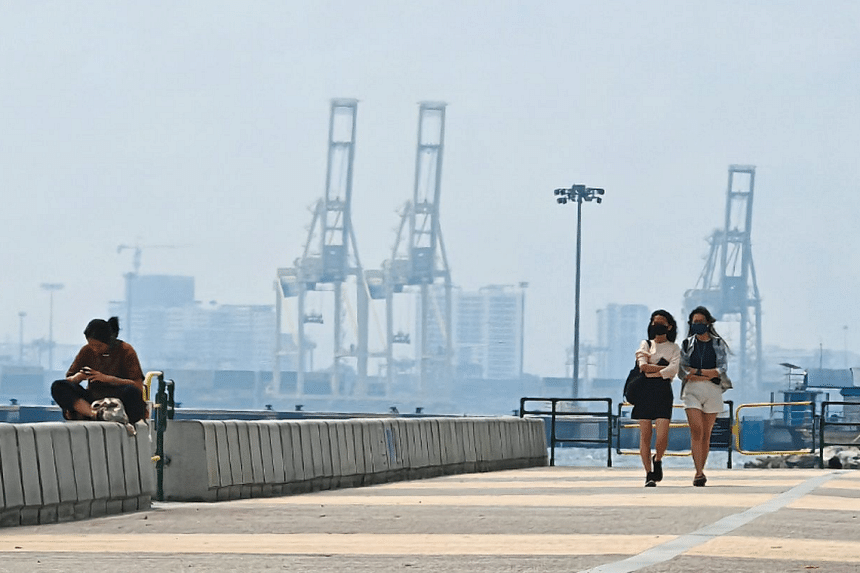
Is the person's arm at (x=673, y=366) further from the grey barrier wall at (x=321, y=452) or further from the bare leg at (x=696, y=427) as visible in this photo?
the grey barrier wall at (x=321, y=452)

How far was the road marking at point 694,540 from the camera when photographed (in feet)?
29.8

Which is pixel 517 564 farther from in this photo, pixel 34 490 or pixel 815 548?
pixel 34 490

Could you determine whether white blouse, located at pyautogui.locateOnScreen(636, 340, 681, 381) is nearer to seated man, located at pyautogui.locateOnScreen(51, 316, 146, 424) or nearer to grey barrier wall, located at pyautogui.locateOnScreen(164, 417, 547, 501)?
grey barrier wall, located at pyautogui.locateOnScreen(164, 417, 547, 501)

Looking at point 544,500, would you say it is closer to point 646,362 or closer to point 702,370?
point 646,362

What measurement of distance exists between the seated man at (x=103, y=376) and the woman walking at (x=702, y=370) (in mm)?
5576

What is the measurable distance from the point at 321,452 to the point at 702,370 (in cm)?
401

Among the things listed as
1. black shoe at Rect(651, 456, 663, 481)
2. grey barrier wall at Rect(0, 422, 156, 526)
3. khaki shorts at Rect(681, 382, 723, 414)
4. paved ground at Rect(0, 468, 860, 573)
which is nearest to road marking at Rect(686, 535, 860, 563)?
paved ground at Rect(0, 468, 860, 573)

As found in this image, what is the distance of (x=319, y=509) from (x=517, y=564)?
17.8ft

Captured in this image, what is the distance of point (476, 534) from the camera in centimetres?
1159

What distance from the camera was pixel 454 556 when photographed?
9891mm

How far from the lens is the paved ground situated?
31.0ft

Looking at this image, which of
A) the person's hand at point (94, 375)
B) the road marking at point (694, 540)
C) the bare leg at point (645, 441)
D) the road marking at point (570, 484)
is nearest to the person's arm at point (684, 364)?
the bare leg at point (645, 441)

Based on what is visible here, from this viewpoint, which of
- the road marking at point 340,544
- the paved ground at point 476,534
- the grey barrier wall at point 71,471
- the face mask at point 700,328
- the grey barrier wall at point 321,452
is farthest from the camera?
the face mask at point 700,328

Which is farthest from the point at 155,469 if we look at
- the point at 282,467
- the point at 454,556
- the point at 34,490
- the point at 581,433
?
the point at 581,433
